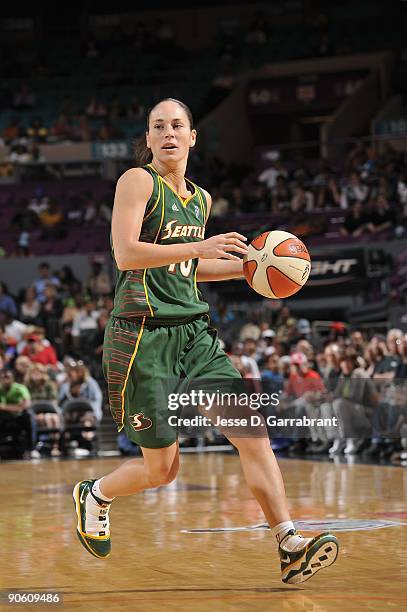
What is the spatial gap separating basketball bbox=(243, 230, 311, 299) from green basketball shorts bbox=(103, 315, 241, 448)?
1.26 ft

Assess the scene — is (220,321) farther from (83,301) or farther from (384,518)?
(384,518)

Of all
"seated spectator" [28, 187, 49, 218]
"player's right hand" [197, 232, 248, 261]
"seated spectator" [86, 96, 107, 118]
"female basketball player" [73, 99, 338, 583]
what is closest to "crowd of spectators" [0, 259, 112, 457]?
"seated spectator" [28, 187, 49, 218]

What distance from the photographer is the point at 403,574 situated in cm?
550

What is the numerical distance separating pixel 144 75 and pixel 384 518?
24406 mm

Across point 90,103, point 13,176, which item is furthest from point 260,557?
point 90,103

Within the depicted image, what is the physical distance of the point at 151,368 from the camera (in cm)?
527

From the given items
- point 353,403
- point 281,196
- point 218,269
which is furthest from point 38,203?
point 218,269

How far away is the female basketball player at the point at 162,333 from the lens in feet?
16.9

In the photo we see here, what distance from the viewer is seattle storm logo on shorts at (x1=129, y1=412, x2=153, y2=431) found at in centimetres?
521

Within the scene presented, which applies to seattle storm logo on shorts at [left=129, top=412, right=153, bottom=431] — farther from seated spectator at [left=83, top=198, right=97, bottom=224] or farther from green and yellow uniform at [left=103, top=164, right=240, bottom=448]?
seated spectator at [left=83, top=198, right=97, bottom=224]

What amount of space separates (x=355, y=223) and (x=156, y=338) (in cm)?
1670

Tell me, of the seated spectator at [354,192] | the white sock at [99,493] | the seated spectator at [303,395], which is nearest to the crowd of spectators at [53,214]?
the seated spectator at [354,192]

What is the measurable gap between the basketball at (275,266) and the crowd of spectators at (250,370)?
199 inches

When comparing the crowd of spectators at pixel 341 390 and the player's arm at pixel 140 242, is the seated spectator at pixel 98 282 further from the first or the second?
the player's arm at pixel 140 242
